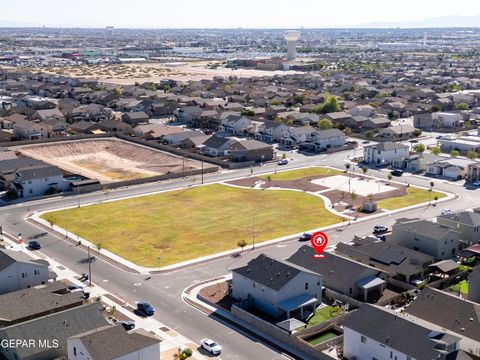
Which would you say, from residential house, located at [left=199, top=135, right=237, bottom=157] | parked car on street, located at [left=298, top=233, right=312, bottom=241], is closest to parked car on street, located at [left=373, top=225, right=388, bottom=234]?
parked car on street, located at [left=298, top=233, right=312, bottom=241]

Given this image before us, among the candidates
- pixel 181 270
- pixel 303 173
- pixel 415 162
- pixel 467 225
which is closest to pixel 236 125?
pixel 303 173

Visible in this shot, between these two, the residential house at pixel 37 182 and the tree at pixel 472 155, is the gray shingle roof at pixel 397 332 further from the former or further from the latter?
the tree at pixel 472 155

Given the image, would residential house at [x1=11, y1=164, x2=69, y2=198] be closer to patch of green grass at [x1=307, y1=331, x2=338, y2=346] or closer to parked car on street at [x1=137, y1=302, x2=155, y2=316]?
parked car on street at [x1=137, y1=302, x2=155, y2=316]

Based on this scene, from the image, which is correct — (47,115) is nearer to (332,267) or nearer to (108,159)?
(108,159)

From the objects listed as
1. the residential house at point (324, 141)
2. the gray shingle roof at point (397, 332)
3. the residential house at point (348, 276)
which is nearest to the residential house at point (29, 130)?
the residential house at point (324, 141)

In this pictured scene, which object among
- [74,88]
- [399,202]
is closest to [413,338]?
[399,202]

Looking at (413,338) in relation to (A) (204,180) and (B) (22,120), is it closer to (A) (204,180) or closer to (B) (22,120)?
(A) (204,180)
